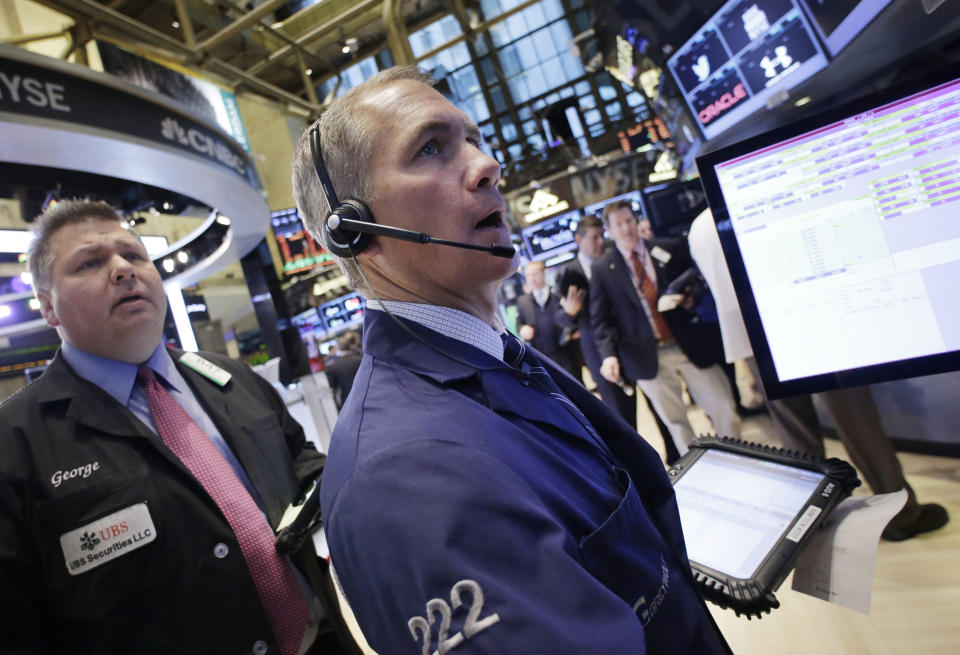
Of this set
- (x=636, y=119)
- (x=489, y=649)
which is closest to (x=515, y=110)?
(x=636, y=119)

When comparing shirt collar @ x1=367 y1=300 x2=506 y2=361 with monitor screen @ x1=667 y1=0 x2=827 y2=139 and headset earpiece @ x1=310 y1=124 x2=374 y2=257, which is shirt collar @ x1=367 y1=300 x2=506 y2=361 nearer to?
headset earpiece @ x1=310 y1=124 x2=374 y2=257

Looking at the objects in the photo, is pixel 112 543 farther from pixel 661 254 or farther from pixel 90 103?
pixel 661 254

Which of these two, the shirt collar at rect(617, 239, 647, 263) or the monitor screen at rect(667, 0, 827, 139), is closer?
the monitor screen at rect(667, 0, 827, 139)

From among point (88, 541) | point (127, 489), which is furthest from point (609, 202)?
point (88, 541)

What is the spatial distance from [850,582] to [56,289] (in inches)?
81.9

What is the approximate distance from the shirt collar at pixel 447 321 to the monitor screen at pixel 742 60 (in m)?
2.90

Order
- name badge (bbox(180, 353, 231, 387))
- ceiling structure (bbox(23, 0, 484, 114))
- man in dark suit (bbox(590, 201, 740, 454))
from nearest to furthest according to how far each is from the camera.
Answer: name badge (bbox(180, 353, 231, 387)), ceiling structure (bbox(23, 0, 484, 114)), man in dark suit (bbox(590, 201, 740, 454))

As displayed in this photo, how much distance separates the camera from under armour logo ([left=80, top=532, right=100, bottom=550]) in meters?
1.20

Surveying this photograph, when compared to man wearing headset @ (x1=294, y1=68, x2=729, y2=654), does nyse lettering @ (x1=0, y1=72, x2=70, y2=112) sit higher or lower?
higher

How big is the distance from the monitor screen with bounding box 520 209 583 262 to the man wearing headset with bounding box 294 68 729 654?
7.19m

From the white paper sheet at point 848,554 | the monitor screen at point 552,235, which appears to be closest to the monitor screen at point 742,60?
the white paper sheet at point 848,554

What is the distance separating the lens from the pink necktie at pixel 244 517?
1.39 m

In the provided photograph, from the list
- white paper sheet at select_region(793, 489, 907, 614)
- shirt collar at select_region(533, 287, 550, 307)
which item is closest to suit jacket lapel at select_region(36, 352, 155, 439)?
white paper sheet at select_region(793, 489, 907, 614)

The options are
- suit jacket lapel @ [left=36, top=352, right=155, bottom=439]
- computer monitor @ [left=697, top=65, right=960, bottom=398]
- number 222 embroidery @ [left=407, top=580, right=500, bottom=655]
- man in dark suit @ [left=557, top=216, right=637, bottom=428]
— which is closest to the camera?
number 222 embroidery @ [left=407, top=580, right=500, bottom=655]
